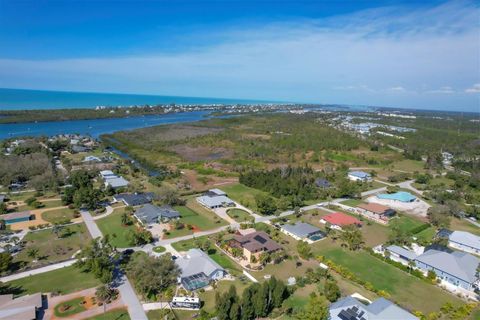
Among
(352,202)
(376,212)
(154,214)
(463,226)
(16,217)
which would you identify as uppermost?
(154,214)

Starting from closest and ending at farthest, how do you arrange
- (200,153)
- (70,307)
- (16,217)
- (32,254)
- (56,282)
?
1. (70,307)
2. (56,282)
3. (32,254)
4. (16,217)
5. (200,153)

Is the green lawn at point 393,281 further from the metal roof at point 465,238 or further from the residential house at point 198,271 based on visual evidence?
the residential house at point 198,271

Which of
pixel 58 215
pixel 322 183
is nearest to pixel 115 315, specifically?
pixel 58 215

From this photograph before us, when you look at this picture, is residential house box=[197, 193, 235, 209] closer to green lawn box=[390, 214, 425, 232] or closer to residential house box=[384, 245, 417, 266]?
residential house box=[384, 245, 417, 266]

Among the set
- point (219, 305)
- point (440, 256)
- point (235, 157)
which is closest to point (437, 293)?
point (440, 256)

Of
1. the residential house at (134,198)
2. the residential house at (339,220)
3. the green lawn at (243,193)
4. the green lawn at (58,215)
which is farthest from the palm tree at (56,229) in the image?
the residential house at (339,220)

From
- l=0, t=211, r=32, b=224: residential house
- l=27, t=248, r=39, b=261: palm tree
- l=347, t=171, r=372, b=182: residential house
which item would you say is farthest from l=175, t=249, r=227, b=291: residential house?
l=347, t=171, r=372, b=182: residential house

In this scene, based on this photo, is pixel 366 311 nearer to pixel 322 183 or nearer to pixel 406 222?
pixel 406 222

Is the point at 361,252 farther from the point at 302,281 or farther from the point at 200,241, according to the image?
the point at 200,241
